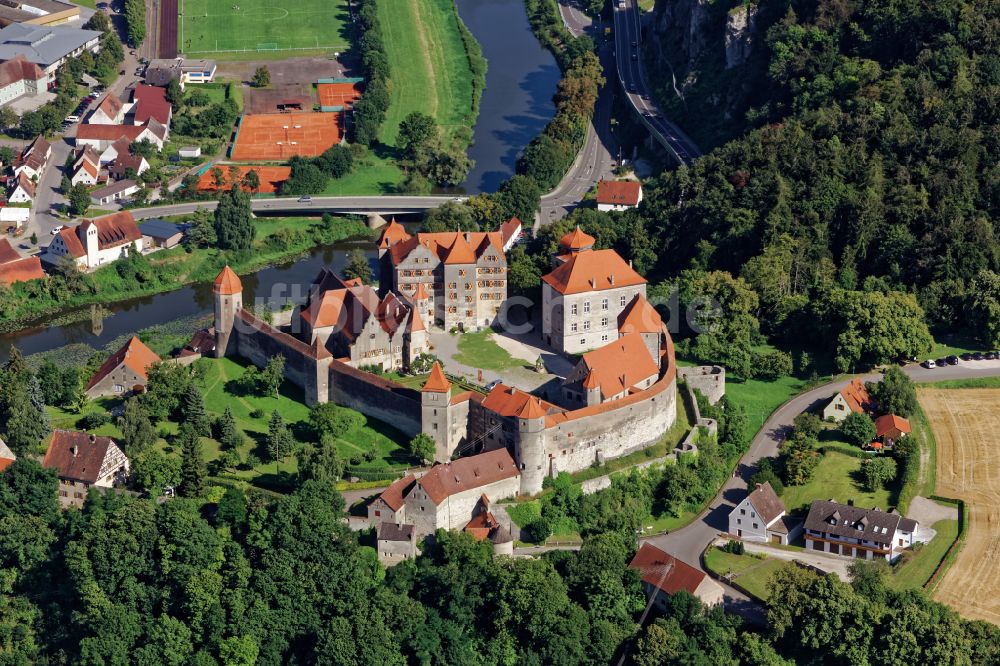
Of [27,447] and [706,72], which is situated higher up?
[706,72]

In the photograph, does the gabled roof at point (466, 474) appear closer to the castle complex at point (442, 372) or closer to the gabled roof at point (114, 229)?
the castle complex at point (442, 372)

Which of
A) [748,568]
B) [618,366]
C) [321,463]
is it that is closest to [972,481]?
[748,568]

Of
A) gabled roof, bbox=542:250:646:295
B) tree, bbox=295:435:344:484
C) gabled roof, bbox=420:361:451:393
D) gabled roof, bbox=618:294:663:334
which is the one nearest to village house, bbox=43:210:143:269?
gabled roof, bbox=542:250:646:295

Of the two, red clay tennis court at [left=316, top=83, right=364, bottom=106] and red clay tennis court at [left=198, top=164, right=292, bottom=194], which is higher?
red clay tennis court at [left=316, top=83, right=364, bottom=106]

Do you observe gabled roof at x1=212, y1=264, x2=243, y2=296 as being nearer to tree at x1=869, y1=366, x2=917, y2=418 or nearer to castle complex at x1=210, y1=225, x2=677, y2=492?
castle complex at x1=210, y1=225, x2=677, y2=492

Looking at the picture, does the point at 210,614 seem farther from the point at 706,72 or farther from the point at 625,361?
the point at 706,72

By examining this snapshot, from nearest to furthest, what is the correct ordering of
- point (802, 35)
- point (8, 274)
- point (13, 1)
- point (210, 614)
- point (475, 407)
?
point (210, 614) → point (475, 407) → point (8, 274) → point (802, 35) → point (13, 1)

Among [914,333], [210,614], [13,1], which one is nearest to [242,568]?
[210,614]

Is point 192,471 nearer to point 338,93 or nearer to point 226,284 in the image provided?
point 226,284
